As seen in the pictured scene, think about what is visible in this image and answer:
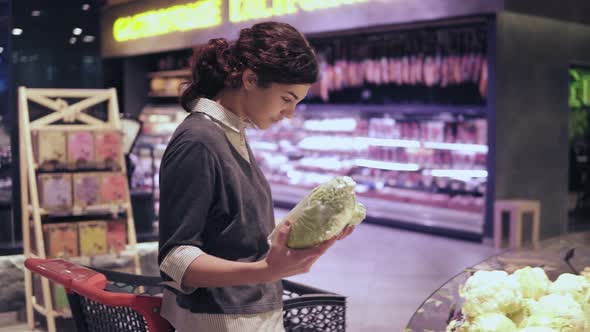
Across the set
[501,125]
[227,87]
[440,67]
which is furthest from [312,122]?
[227,87]

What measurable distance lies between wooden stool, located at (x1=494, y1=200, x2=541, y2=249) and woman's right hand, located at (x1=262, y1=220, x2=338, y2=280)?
22.2 feet

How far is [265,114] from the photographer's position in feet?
5.16

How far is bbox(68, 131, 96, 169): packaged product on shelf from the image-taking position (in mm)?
4820

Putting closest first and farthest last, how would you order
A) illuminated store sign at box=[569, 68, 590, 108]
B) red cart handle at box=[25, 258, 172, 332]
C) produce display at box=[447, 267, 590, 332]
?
produce display at box=[447, 267, 590, 332] < red cart handle at box=[25, 258, 172, 332] < illuminated store sign at box=[569, 68, 590, 108]

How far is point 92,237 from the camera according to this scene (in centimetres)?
493

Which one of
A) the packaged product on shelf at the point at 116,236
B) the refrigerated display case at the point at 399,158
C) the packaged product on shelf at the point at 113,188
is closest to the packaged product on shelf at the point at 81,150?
the packaged product on shelf at the point at 113,188

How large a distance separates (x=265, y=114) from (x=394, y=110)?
789 cm

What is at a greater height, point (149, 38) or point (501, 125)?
point (149, 38)

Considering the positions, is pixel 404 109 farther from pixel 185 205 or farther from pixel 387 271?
pixel 185 205

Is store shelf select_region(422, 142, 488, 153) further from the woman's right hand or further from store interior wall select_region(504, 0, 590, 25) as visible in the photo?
the woman's right hand

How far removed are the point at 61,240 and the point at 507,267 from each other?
3513 millimetres

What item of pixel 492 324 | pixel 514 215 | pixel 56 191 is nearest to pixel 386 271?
pixel 514 215

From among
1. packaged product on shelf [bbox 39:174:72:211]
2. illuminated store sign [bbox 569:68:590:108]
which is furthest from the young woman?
illuminated store sign [bbox 569:68:590:108]

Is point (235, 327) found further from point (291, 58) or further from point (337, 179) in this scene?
point (291, 58)
